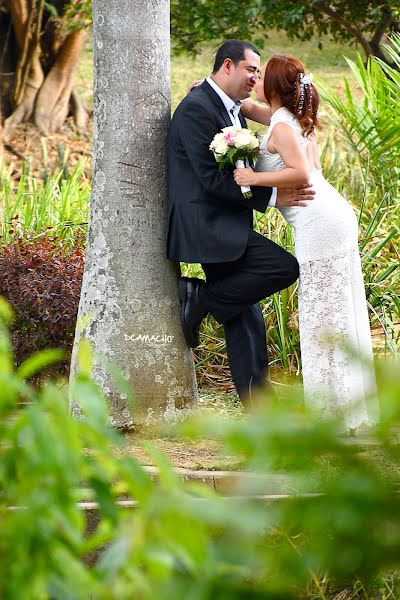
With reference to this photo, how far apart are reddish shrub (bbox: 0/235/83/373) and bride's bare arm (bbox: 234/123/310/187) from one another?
1.37 m

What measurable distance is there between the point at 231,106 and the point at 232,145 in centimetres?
41

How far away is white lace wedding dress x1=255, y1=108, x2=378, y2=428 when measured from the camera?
5641mm

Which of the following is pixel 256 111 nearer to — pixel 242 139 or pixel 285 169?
pixel 285 169

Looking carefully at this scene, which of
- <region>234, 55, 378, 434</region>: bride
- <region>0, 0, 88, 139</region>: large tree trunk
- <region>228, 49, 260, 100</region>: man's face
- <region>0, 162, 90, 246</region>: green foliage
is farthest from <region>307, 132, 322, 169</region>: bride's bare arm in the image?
<region>0, 0, 88, 139</region>: large tree trunk

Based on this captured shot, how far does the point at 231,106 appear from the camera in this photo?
5.56m

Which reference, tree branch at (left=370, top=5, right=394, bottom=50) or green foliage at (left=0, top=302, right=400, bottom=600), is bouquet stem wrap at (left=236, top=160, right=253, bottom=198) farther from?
tree branch at (left=370, top=5, right=394, bottom=50)

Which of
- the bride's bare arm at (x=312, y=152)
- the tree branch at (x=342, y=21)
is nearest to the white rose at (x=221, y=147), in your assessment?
the bride's bare arm at (x=312, y=152)

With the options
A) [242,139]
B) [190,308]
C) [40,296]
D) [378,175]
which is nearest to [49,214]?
[40,296]

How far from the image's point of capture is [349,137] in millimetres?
8406

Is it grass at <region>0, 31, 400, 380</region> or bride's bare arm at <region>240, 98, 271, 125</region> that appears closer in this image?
bride's bare arm at <region>240, 98, 271, 125</region>

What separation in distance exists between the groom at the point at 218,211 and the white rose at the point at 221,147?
136 millimetres

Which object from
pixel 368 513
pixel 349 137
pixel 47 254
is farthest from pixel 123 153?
pixel 368 513

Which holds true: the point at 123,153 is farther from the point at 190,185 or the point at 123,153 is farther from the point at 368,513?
→ the point at 368,513

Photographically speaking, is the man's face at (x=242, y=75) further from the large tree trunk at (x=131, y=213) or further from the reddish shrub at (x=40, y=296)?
the reddish shrub at (x=40, y=296)
